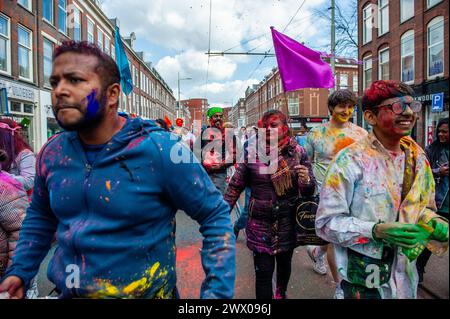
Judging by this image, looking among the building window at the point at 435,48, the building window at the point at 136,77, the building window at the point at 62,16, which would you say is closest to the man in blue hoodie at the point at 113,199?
the building window at the point at 435,48

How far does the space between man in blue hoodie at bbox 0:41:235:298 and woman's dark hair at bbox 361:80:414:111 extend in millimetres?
1038

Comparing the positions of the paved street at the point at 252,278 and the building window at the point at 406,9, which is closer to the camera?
the paved street at the point at 252,278

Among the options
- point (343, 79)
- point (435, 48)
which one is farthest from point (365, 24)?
point (343, 79)

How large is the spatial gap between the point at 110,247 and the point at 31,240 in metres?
0.53

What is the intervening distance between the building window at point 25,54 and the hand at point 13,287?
15.2m

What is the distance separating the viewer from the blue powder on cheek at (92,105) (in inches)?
46.5

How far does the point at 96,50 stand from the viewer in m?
1.25

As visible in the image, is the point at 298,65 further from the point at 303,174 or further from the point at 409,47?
the point at 409,47

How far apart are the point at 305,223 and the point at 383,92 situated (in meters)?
1.24

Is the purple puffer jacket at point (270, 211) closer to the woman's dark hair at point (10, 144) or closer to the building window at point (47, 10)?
the woman's dark hair at point (10, 144)

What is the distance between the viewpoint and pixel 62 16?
17.0 meters
